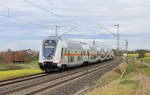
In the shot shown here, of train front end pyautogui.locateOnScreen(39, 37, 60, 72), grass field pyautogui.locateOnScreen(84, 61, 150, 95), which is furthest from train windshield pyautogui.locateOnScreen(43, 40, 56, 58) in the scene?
grass field pyautogui.locateOnScreen(84, 61, 150, 95)

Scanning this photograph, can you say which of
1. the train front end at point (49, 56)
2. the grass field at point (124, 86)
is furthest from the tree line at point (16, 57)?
the grass field at point (124, 86)

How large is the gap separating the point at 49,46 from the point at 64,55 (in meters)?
2.06

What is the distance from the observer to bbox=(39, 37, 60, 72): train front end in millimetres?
25812

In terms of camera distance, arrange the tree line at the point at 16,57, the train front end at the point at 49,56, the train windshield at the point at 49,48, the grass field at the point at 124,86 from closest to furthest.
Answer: the grass field at the point at 124,86, the train front end at the point at 49,56, the train windshield at the point at 49,48, the tree line at the point at 16,57

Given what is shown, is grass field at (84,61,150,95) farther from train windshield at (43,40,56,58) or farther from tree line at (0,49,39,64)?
tree line at (0,49,39,64)

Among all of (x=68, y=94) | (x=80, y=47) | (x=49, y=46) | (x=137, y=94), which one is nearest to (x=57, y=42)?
(x=49, y=46)

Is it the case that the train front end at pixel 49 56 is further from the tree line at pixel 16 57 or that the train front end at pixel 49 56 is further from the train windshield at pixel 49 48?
the tree line at pixel 16 57

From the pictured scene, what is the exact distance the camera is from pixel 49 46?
26.4 metres

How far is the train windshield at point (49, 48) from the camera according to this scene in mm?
26078

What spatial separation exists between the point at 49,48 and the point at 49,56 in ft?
3.06

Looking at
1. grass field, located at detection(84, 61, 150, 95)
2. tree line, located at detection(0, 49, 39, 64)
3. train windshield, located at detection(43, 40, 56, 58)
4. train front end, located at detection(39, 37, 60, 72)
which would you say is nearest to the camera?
grass field, located at detection(84, 61, 150, 95)

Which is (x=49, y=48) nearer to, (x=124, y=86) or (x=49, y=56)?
(x=49, y=56)

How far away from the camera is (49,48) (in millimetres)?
26406

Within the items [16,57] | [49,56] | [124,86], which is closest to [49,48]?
[49,56]
